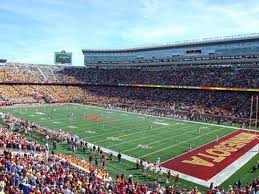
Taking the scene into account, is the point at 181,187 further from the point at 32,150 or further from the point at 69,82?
the point at 69,82

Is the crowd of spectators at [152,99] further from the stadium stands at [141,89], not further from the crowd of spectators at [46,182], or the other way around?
the crowd of spectators at [46,182]

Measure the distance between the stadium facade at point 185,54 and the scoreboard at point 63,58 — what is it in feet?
23.1

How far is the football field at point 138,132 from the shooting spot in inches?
1054

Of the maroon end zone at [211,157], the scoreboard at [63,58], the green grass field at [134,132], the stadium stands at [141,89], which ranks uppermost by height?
the scoreboard at [63,58]

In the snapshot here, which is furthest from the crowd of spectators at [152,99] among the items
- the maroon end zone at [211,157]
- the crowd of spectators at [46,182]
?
the crowd of spectators at [46,182]

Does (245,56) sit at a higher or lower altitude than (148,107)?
higher

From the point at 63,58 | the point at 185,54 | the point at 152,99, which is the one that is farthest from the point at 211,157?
the point at 63,58

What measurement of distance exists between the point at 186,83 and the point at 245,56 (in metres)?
11.8

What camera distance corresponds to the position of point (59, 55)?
281 ft

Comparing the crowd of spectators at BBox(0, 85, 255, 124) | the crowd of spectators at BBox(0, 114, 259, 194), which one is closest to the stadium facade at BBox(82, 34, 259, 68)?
the crowd of spectators at BBox(0, 85, 255, 124)

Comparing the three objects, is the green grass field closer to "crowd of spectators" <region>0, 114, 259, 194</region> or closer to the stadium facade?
"crowd of spectators" <region>0, 114, 259, 194</region>

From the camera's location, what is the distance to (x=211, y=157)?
81.2ft

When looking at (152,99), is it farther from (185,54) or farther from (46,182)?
(46,182)

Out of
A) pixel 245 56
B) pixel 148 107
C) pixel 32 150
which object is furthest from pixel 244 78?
pixel 32 150
